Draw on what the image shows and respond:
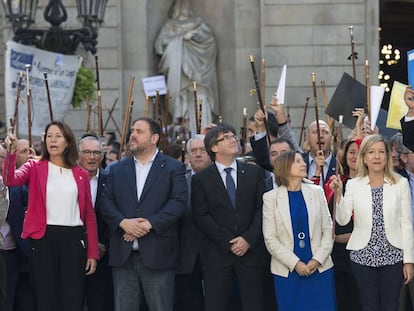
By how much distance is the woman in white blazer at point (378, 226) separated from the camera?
27.5ft

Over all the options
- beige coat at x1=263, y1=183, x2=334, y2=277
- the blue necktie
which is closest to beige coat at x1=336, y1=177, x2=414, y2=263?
beige coat at x1=263, y1=183, x2=334, y2=277

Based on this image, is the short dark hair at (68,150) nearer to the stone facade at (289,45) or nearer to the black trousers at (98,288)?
the black trousers at (98,288)

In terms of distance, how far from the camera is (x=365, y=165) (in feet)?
28.2

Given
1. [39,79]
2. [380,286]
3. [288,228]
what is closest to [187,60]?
[39,79]

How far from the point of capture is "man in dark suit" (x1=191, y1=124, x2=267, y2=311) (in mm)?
8539

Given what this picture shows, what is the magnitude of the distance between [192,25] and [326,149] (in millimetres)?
8549

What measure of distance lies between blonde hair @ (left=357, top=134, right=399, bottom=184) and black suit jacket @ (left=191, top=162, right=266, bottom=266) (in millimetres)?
841

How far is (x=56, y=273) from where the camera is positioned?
27.6ft

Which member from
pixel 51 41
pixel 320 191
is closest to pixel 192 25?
pixel 51 41

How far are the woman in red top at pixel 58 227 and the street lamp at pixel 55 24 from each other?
4.51 meters

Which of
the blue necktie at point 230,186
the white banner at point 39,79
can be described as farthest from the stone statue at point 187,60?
the blue necktie at point 230,186

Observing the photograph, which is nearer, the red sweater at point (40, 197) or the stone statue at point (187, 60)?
the red sweater at point (40, 197)

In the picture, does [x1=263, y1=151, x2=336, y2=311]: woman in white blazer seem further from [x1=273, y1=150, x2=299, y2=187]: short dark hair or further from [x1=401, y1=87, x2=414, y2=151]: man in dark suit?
[x1=401, y1=87, x2=414, y2=151]: man in dark suit

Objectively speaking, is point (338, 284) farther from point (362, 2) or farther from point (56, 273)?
point (362, 2)
